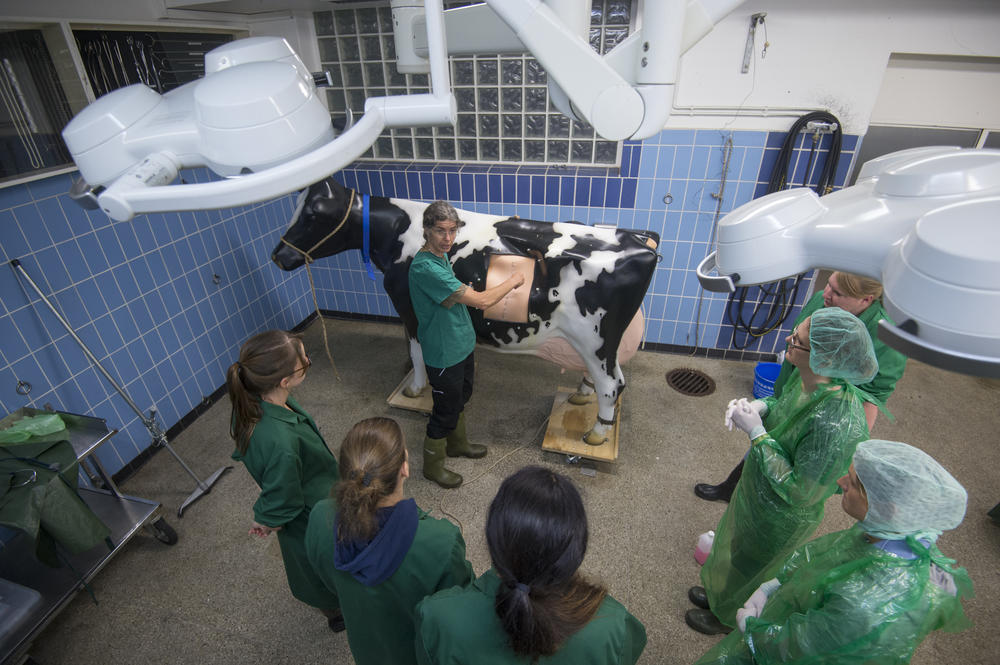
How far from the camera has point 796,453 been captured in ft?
4.98

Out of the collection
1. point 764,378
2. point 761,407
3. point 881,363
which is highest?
point 881,363

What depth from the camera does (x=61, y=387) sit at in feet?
7.84

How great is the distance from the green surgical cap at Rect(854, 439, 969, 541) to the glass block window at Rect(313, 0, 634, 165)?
2530 mm

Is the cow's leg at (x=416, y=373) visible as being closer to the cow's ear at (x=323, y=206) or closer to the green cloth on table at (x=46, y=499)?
the cow's ear at (x=323, y=206)

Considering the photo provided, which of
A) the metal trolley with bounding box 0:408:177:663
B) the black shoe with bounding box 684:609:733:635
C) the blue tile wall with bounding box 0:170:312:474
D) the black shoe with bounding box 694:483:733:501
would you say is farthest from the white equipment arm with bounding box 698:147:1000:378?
the blue tile wall with bounding box 0:170:312:474

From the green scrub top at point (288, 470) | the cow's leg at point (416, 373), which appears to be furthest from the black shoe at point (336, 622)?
the cow's leg at point (416, 373)

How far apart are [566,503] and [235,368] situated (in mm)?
1104

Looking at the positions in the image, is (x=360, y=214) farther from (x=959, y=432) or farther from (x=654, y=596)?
(x=959, y=432)

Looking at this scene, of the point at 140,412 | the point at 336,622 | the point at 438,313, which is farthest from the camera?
the point at 140,412

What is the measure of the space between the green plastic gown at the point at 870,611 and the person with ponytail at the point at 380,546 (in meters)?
0.82

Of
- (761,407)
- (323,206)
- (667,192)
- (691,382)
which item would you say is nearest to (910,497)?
(761,407)

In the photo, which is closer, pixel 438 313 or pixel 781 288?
pixel 438 313

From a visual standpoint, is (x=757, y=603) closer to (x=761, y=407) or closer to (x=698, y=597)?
(x=698, y=597)

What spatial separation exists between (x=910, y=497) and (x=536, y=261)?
5.56 ft
